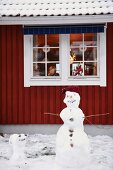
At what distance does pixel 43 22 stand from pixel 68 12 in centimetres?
68

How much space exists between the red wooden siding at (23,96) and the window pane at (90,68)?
38 centimetres

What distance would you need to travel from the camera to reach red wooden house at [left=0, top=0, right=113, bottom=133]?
1138 centimetres

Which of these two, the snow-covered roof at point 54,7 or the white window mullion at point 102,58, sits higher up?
the snow-covered roof at point 54,7

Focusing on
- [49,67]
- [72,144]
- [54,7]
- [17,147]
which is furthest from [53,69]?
[72,144]

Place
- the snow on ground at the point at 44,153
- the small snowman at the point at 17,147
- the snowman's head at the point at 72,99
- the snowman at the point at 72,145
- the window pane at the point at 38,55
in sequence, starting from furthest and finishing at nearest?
the window pane at the point at 38,55, the snow on ground at the point at 44,153, the small snowman at the point at 17,147, the snowman's head at the point at 72,99, the snowman at the point at 72,145

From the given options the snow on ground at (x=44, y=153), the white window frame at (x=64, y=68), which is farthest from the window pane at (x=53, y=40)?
the snow on ground at (x=44, y=153)

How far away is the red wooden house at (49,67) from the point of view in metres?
11.4

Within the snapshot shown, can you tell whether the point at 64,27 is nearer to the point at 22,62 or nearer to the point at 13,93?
the point at 22,62

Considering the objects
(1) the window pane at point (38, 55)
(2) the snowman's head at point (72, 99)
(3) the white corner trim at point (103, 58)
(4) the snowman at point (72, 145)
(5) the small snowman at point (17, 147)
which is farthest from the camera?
(1) the window pane at point (38, 55)

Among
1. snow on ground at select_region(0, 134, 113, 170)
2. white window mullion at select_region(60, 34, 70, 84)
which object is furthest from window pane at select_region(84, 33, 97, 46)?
snow on ground at select_region(0, 134, 113, 170)

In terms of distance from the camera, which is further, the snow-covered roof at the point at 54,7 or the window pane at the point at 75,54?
the window pane at the point at 75,54

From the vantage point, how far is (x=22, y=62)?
1159 centimetres

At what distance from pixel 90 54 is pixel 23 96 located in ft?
6.83

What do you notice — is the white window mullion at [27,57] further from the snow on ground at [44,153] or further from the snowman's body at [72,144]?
the snowman's body at [72,144]
